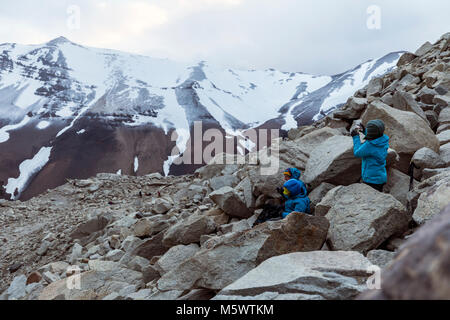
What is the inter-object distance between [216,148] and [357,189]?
602 inches

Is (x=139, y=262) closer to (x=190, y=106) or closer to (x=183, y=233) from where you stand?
(x=183, y=233)

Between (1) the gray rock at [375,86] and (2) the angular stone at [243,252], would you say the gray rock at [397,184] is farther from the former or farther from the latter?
(1) the gray rock at [375,86]

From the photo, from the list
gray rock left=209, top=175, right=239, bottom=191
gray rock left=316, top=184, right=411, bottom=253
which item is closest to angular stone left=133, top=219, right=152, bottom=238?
gray rock left=209, top=175, right=239, bottom=191

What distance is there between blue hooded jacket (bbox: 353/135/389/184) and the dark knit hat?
56 mm

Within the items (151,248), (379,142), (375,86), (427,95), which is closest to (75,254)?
(151,248)

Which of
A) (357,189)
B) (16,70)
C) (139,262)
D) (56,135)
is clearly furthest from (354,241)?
(16,70)

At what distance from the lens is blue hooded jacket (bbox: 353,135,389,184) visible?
4.25 m

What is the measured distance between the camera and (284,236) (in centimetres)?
330

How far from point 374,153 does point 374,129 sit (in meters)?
0.34

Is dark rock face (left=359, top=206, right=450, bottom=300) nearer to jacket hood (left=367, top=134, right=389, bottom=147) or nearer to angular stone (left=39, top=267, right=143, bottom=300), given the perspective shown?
jacket hood (left=367, top=134, right=389, bottom=147)

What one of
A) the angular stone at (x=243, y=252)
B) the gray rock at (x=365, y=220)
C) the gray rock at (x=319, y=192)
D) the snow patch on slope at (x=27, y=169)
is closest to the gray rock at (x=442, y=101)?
the gray rock at (x=319, y=192)

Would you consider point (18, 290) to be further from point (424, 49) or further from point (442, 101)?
point (424, 49)
